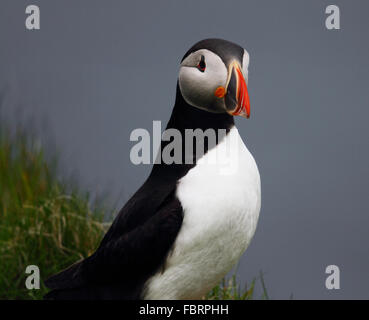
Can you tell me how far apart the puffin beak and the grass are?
1.08 metres

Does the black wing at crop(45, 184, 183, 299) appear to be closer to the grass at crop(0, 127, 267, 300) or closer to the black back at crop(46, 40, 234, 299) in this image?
the black back at crop(46, 40, 234, 299)

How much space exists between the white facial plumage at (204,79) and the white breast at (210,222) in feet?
0.50

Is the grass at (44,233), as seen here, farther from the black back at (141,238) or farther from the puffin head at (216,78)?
the puffin head at (216,78)

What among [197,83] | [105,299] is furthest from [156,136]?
[105,299]

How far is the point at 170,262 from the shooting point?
1993 mm

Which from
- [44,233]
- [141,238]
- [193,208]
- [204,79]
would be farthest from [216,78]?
[44,233]

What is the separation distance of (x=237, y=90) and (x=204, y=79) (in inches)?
5.4

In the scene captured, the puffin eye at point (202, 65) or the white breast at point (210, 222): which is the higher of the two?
the puffin eye at point (202, 65)

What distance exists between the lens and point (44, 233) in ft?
9.09

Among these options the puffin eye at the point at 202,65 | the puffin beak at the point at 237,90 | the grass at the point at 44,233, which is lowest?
the grass at the point at 44,233

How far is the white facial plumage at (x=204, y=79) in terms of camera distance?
196 centimetres

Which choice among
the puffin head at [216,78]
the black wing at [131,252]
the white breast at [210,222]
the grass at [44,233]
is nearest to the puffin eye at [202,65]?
the puffin head at [216,78]

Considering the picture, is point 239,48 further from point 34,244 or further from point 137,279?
point 34,244

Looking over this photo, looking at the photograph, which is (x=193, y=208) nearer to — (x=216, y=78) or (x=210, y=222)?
(x=210, y=222)
